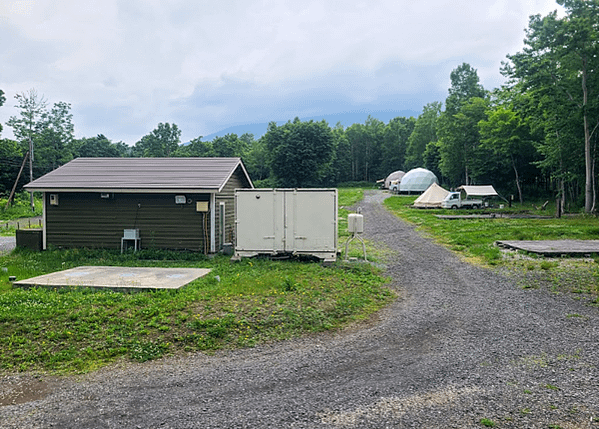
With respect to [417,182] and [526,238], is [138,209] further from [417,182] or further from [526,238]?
[417,182]

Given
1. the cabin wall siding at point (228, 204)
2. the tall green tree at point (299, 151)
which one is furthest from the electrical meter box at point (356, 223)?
the tall green tree at point (299, 151)

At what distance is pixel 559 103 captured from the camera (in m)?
29.0

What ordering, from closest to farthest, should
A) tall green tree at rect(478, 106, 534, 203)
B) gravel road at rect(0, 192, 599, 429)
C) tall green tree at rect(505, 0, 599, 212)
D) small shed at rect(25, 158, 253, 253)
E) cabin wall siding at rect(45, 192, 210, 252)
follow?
gravel road at rect(0, 192, 599, 429)
small shed at rect(25, 158, 253, 253)
cabin wall siding at rect(45, 192, 210, 252)
tall green tree at rect(505, 0, 599, 212)
tall green tree at rect(478, 106, 534, 203)

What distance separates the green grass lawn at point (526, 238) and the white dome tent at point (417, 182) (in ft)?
76.7

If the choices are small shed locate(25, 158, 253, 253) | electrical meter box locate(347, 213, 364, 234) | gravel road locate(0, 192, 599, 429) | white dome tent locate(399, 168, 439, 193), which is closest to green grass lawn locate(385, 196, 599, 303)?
gravel road locate(0, 192, 599, 429)

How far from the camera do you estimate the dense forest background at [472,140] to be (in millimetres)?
28156

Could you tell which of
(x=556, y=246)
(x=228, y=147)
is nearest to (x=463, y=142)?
(x=556, y=246)

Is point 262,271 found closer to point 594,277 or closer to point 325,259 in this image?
point 325,259

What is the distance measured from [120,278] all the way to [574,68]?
97.8 feet

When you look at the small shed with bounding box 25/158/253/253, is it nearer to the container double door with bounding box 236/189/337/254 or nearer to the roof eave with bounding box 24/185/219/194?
the roof eave with bounding box 24/185/219/194

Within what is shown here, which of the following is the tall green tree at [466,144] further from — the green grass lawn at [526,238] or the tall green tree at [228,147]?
the tall green tree at [228,147]

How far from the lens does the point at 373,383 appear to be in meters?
5.19

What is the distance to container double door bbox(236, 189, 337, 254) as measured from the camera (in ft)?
42.0

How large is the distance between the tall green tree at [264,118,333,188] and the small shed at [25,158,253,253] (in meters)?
45.8
